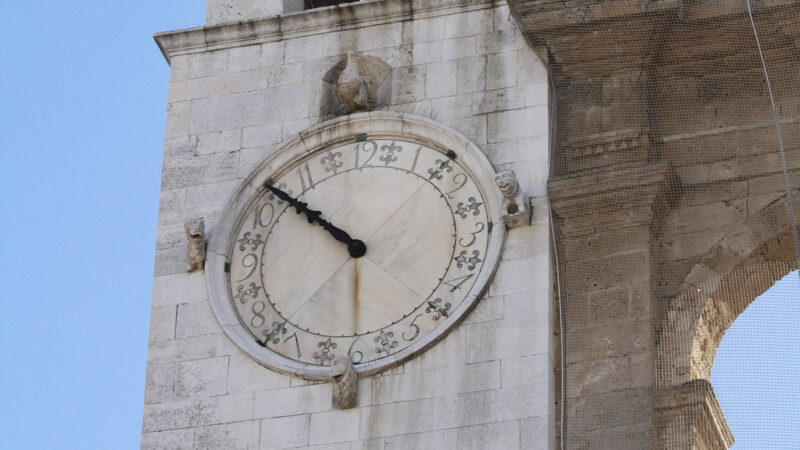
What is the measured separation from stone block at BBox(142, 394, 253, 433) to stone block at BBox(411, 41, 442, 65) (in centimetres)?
287

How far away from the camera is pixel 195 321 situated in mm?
17453

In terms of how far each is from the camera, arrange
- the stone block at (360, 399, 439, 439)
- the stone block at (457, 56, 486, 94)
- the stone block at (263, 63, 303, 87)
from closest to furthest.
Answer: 1. the stone block at (360, 399, 439, 439)
2. the stone block at (457, 56, 486, 94)
3. the stone block at (263, 63, 303, 87)


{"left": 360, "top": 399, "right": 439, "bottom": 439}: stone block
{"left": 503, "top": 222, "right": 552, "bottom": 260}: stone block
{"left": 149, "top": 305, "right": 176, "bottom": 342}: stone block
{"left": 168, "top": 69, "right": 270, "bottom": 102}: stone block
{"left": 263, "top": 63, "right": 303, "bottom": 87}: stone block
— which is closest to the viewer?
{"left": 360, "top": 399, "right": 439, "bottom": 439}: stone block

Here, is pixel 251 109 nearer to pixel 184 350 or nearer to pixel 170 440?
pixel 184 350

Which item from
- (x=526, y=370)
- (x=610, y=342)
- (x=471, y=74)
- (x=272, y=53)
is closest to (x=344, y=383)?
(x=526, y=370)

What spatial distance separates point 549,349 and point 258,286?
2.33 m

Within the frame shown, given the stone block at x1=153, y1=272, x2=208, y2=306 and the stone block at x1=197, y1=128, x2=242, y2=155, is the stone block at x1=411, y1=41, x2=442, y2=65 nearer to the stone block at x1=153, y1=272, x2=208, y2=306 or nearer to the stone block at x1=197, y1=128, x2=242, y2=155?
the stone block at x1=197, y1=128, x2=242, y2=155

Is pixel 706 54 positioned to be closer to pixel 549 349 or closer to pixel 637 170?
pixel 637 170

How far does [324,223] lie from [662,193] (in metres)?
2.39

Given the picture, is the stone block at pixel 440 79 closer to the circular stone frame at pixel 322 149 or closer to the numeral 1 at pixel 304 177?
the circular stone frame at pixel 322 149

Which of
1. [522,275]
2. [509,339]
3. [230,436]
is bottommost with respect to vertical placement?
[230,436]

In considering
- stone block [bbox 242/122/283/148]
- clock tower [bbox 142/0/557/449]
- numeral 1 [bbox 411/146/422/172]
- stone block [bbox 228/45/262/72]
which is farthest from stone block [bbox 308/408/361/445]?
stone block [bbox 228/45/262/72]

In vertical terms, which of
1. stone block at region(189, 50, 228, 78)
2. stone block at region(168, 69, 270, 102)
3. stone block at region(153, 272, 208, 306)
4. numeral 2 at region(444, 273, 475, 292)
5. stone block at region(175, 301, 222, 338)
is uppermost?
stone block at region(189, 50, 228, 78)

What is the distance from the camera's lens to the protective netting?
642 inches
